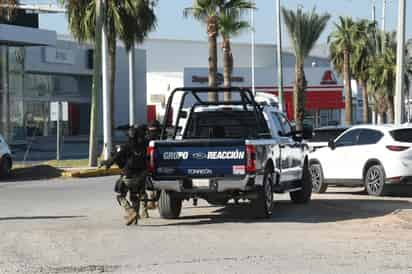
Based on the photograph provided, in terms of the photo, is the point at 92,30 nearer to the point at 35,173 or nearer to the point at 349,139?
the point at 35,173

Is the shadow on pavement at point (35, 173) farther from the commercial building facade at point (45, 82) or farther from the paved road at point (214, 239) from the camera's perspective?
the commercial building facade at point (45, 82)

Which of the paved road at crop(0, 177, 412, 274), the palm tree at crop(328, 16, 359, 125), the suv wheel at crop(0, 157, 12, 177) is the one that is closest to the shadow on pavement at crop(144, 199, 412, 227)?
the paved road at crop(0, 177, 412, 274)

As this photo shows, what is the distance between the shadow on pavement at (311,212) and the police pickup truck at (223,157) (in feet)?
1.23

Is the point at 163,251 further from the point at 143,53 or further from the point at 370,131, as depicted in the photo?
the point at 143,53

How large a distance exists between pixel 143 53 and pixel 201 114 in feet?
202

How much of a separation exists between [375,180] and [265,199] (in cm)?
554

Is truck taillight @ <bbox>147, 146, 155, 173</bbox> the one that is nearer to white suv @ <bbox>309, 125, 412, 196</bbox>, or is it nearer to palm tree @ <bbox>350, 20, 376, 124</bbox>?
white suv @ <bbox>309, 125, 412, 196</bbox>

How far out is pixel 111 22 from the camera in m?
36.6

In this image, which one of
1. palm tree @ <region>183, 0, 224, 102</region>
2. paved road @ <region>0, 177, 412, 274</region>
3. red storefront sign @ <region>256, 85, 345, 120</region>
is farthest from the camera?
red storefront sign @ <region>256, 85, 345, 120</region>

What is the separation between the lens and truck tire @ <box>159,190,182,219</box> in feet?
51.0

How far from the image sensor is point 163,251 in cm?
1178

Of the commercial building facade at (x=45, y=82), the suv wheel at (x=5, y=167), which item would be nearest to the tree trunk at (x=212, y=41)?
the commercial building facade at (x=45, y=82)

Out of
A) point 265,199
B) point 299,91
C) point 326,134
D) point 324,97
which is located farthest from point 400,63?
point 324,97

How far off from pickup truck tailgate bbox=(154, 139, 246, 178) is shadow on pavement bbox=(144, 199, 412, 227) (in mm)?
901
